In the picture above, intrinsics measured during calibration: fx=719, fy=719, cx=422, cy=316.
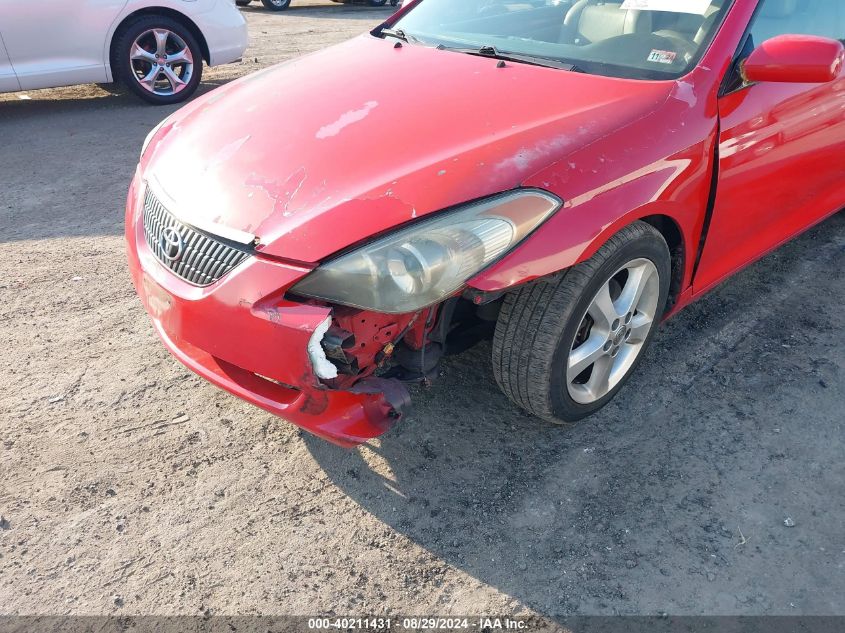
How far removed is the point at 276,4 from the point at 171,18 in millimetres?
7468

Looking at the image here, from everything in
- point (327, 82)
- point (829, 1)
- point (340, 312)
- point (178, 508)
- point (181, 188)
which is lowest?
point (178, 508)

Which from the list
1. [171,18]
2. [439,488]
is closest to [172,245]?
[439,488]

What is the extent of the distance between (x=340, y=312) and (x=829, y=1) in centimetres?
262

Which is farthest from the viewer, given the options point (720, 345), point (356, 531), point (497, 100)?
point (720, 345)

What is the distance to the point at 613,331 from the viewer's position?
2.47m

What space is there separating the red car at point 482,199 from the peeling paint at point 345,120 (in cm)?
2

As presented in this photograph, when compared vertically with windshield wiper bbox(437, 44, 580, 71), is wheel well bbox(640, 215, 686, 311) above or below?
below

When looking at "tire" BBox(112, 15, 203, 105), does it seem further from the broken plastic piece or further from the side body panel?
the broken plastic piece

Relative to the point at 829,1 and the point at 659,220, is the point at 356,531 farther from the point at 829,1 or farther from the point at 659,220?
the point at 829,1

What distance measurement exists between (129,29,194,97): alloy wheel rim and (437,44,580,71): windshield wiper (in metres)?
4.34

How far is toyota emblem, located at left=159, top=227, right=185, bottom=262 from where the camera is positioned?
85.7 inches

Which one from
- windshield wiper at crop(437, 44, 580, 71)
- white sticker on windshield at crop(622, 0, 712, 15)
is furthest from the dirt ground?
white sticker on windshield at crop(622, 0, 712, 15)

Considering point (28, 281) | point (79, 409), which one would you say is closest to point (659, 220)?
point (79, 409)

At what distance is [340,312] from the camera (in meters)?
1.96
